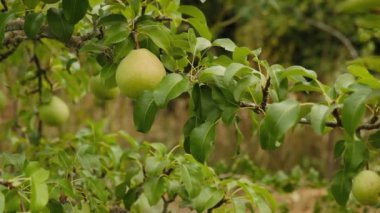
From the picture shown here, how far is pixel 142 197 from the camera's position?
5.69 ft

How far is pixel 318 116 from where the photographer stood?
990 millimetres

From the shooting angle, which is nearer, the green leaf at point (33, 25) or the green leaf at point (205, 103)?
the green leaf at point (205, 103)

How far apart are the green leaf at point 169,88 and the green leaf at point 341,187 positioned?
29 cm

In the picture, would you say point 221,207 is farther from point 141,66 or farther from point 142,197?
point 141,66

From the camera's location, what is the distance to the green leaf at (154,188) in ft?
4.88

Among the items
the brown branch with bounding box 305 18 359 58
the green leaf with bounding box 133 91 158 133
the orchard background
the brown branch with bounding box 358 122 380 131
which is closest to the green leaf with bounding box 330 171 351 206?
the orchard background

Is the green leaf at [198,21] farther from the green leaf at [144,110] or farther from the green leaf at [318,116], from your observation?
the green leaf at [318,116]

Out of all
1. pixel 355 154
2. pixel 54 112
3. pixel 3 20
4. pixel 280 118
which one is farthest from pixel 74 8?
pixel 54 112

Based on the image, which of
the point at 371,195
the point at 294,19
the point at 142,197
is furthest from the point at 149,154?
the point at 294,19

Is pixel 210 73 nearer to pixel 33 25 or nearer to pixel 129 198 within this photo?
pixel 33 25

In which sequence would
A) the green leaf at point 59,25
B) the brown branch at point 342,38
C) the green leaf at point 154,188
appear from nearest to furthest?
the green leaf at point 59,25 < the green leaf at point 154,188 < the brown branch at point 342,38

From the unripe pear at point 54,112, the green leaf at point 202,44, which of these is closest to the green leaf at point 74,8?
the green leaf at point 202,44

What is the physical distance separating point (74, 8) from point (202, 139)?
311 millimetres

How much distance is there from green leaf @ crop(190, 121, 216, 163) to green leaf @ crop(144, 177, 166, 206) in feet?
1.13
